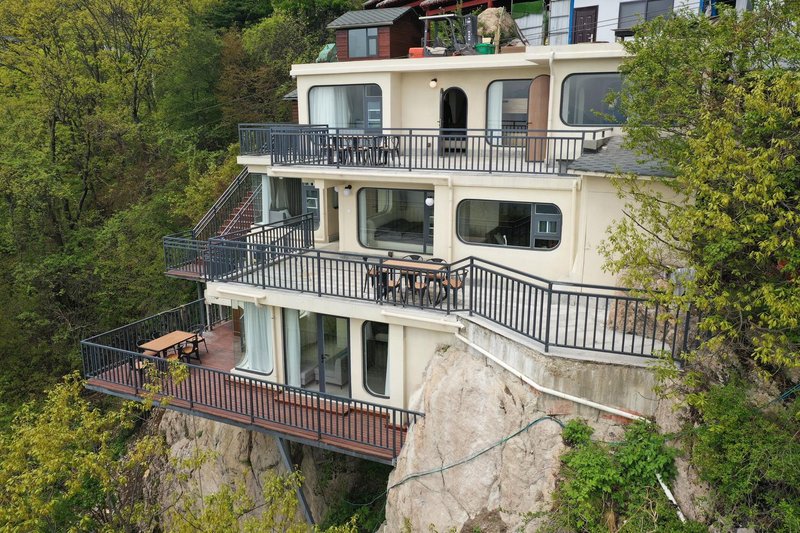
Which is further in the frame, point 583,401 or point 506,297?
point 506,297

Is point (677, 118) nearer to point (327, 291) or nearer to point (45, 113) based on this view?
point (327, 291)

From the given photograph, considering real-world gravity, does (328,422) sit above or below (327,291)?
below

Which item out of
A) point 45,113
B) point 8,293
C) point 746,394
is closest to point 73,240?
point 8,293

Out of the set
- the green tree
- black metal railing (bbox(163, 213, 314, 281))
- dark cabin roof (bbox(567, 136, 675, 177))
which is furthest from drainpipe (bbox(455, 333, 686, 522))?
black metal railing (bbox(163, 213, 314, 281))

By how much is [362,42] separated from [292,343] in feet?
41.1

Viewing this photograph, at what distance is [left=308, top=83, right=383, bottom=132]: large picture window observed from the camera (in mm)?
18906

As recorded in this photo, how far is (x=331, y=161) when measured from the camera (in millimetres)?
16594

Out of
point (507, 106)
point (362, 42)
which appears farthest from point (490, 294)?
point (362, 42)

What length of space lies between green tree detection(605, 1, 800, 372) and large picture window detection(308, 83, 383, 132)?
10395mm

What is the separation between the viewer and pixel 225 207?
23.2m

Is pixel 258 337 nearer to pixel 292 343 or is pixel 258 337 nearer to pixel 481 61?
pixel 292 343

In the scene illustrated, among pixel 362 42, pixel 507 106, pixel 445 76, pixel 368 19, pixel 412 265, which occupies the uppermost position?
pixel 368 19

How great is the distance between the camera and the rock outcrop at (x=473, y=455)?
9.73 metres

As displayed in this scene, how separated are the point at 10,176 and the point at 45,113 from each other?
4307 millimetres
